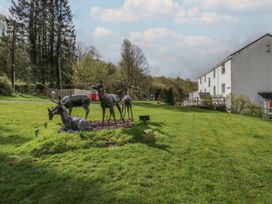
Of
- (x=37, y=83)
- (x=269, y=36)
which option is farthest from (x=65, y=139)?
(x=37, y=83)

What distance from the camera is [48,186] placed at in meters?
6.85

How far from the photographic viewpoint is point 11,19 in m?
44.8

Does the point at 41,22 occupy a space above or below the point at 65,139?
above

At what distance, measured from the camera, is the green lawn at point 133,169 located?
6.46m

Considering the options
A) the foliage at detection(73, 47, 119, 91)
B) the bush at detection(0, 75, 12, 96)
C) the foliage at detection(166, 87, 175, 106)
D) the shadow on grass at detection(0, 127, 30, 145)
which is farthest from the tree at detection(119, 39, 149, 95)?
the shadow on grass at detection(0, 127, 30, 145)

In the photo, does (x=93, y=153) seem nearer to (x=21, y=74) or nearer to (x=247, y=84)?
(x=247, y=84)

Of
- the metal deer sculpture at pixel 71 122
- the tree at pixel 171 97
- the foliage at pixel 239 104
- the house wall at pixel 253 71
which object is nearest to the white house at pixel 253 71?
the house wall at pixel 253 71

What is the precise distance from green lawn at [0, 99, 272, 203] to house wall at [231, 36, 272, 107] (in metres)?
23.4

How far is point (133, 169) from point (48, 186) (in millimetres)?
2011

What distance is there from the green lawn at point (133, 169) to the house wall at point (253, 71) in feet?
76.7

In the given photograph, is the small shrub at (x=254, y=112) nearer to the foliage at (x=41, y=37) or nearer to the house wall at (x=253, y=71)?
the house wall at (x=253, y=71)

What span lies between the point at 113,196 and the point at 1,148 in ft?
17.1

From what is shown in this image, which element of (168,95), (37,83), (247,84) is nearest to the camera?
(247,84)

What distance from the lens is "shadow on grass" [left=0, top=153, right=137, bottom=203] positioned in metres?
6.32
